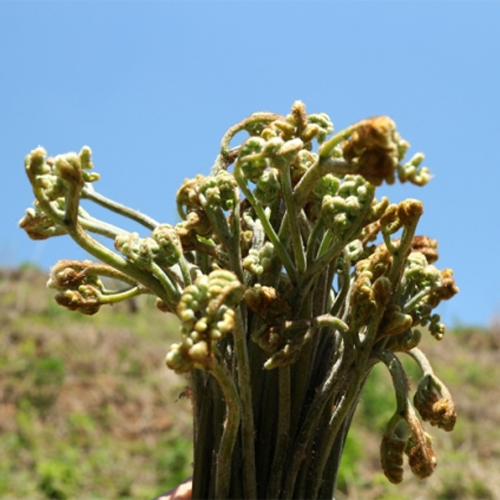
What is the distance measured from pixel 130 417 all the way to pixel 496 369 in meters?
4.80

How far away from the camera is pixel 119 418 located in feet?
20.4

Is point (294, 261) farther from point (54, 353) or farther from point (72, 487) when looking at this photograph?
point (54, 353)

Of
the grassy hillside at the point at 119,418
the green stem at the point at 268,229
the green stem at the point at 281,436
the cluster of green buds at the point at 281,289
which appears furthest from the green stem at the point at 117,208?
the grassy hillside at the point at 119,418

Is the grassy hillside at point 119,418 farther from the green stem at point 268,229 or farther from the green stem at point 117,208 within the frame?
the green stem at point 268,229

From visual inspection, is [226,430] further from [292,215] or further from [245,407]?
[292,215]

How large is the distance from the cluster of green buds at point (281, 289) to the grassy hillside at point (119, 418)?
4.05m

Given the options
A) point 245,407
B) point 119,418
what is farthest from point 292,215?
point 119,418

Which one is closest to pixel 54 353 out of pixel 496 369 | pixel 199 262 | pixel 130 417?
pixel 130 417

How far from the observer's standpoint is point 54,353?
6969 mm

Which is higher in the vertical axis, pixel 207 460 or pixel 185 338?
pixel 185 338

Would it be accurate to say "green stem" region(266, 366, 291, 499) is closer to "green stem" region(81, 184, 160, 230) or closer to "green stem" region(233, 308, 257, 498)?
"green stem" region(233, 308, 257, 498)

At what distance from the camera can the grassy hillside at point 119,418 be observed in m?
5.06

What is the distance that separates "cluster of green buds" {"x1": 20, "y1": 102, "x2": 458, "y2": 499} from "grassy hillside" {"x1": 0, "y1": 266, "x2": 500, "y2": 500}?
13.3 feet

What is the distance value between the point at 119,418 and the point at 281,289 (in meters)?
5.57
